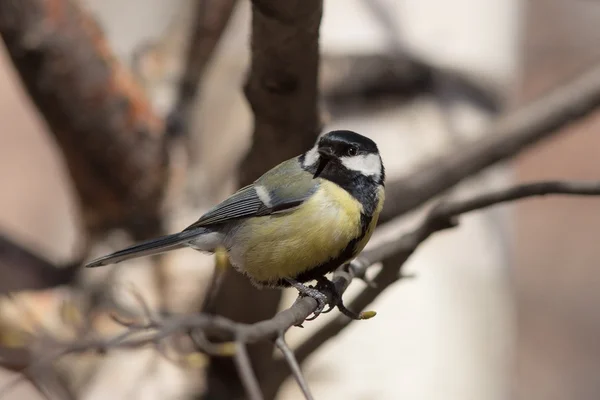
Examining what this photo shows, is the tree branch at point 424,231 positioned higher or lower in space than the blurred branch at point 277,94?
lower

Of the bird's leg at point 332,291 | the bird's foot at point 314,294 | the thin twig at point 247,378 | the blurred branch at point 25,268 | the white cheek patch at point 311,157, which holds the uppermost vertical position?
the white cheek patch at point 311,157

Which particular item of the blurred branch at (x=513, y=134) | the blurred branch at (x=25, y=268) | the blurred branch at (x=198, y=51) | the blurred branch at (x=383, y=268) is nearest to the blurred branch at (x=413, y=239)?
the blurred branch at (x=383, y=268)

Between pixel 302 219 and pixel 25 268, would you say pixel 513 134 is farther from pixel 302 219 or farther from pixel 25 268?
pixel 25 268

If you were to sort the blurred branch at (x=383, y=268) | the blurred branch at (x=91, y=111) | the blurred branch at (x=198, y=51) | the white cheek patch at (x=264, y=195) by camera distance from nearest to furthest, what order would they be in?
the blurred branch at (x=383, y=268)
the white cheek patch at (x=264, y=195)
the blurred branch at (x=91, y=111)
the blurred branch at (x=198, y=51)

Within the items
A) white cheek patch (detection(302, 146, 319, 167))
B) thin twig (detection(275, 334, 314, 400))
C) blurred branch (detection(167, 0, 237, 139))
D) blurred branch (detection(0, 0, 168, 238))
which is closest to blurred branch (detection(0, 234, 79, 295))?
blurred branch (detection(0, 0, 168, 238))

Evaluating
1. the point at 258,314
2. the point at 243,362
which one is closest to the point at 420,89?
the point at 258,314

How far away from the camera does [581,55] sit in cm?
370

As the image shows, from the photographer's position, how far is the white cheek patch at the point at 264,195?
85 cm

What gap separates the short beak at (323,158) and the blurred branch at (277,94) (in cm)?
7

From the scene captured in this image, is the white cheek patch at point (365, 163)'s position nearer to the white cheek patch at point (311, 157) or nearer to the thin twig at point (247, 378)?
the white cheek patch at point (311, 157)

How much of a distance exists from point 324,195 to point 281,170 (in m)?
0.06

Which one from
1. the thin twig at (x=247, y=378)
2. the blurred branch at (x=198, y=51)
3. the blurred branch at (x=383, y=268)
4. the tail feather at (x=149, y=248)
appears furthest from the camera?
the blurred branch at (x=198, y=51)

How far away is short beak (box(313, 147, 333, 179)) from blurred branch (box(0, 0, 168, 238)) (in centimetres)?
58

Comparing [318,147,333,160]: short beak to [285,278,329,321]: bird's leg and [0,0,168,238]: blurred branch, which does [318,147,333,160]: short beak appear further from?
[0,0,168,238]: blurred branch
